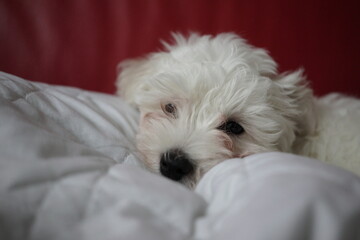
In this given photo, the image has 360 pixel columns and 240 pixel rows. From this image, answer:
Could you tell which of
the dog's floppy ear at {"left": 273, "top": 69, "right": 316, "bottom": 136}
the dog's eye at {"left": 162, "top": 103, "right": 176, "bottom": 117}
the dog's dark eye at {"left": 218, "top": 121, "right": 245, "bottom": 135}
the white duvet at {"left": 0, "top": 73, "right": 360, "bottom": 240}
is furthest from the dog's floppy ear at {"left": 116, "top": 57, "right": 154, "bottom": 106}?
the white duvet at {"left": 0, "top": 73, "right": 360, "bottom": 240}

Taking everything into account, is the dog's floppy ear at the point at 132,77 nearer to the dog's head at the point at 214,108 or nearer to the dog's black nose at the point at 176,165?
the dog's head at the point at 214,108

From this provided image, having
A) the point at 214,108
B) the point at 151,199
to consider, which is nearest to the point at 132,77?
the point at 214,108

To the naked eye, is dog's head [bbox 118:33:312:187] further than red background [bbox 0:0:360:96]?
No

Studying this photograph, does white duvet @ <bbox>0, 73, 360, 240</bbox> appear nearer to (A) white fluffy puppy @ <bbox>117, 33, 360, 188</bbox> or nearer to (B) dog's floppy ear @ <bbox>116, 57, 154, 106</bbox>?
(A) white fluffy puppy @ <bbox>117, 33, 360, 188</bbox>

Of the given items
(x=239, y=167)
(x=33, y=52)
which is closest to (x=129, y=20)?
(x=33, y=52)

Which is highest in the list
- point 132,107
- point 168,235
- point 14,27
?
point 14,27

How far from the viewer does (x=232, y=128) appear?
109 centimetres

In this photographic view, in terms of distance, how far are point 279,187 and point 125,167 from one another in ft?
1.04

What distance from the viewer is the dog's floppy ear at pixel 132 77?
50.9 inches

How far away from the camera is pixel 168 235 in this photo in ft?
1.64

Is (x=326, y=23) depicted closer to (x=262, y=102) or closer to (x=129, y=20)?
(x=262, y=102)

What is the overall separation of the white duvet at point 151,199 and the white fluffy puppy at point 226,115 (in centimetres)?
29

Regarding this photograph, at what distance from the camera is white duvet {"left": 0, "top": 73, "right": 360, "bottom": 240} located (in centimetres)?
49

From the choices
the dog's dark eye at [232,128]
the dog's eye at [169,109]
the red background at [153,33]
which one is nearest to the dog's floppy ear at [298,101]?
the dog's dark eye at [232,128]
